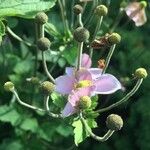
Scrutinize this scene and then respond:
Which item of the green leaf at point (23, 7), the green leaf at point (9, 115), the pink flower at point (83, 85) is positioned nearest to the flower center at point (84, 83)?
the pink flower at point (83, 85)

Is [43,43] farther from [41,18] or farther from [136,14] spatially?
[136,14]

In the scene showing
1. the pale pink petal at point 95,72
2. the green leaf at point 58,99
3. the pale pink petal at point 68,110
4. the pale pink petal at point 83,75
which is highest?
the pale pink petal at point 83,75

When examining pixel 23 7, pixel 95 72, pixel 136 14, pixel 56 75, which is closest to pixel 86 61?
pixel 95 72

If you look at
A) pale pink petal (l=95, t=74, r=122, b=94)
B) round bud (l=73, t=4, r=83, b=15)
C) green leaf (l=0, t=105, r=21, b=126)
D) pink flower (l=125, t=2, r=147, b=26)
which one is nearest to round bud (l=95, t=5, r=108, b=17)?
round bud (l=73, t=4, r=83, b=15)

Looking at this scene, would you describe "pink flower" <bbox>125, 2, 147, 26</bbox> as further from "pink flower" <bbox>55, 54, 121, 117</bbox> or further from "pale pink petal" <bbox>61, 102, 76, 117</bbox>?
"pale pink petal" <bbox>61, 102, 76, 117</bbox>

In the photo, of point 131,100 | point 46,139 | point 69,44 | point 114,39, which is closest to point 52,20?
point 69,44

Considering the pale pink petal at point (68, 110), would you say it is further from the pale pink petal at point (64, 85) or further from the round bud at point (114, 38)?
the round bud at point (114, 38)
